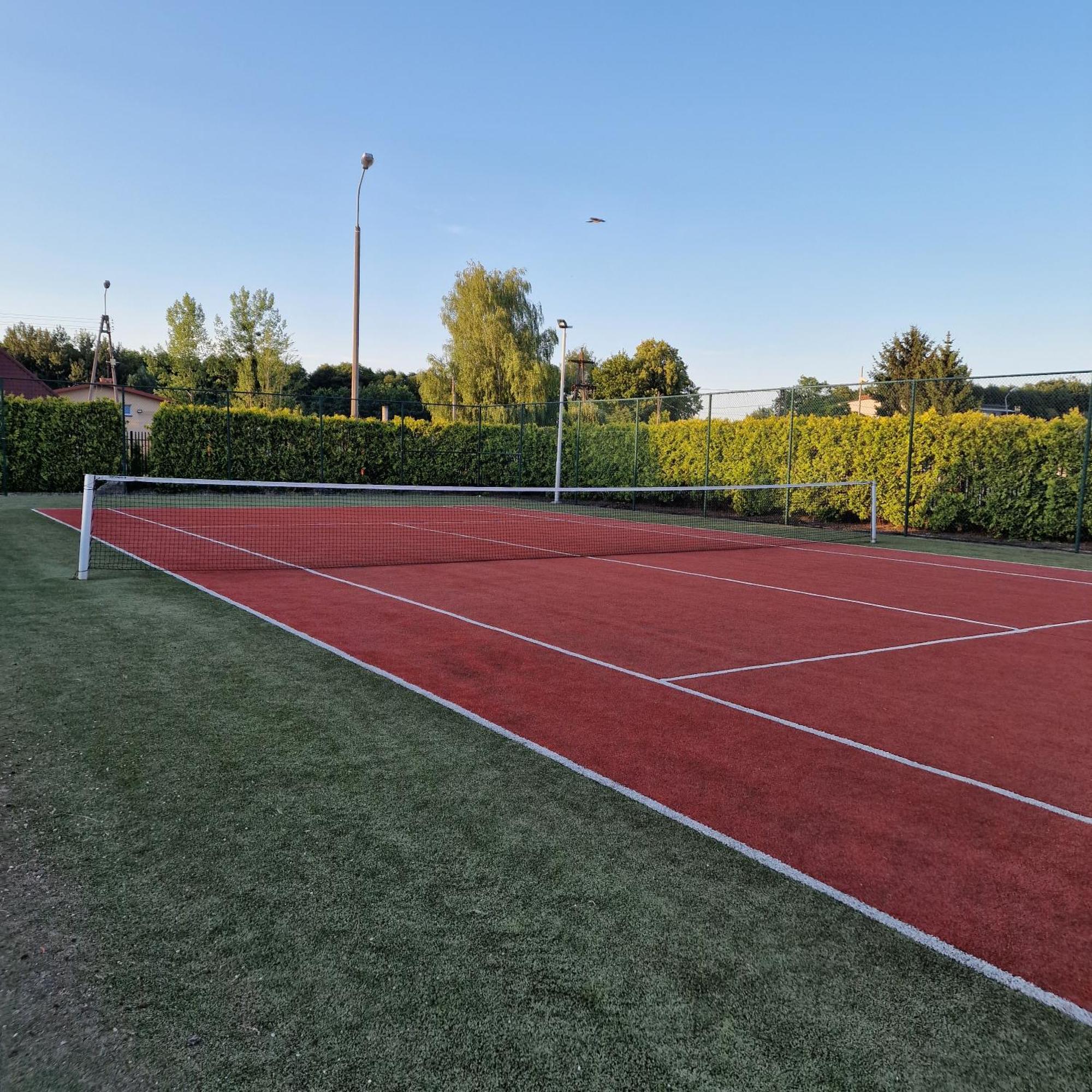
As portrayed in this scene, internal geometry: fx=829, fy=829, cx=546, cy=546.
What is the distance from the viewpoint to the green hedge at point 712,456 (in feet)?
53.6

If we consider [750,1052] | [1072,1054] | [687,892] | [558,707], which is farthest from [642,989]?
[558,707]

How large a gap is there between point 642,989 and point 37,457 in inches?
975

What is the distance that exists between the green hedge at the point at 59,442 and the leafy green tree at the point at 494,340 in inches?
918

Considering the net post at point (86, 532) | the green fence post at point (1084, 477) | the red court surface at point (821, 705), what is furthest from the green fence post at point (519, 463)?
the net post at point (86, 532)

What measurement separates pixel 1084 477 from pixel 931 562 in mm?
4389

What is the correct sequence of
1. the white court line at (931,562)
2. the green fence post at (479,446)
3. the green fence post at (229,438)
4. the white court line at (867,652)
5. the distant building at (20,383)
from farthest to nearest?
1. the green fence post at (479,446)
2. the green fence post at (229,438)
3. the distant building at (20,383)
4. the white court line at (931,562)
5. the white court line at (867,652)

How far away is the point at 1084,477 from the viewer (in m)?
14.9

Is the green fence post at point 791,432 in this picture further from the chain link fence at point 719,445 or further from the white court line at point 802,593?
the white court line at point 802,593

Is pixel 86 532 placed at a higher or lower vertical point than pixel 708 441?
lower

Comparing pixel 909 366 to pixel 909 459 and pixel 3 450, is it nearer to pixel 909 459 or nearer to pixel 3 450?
pixel 909 459

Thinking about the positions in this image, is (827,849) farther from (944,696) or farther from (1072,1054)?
(944,696)

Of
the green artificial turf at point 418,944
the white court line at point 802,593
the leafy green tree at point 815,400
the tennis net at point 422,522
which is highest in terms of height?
the leafy green tree at point 815,400

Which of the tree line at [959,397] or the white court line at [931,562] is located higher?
the tree line at [959,397]

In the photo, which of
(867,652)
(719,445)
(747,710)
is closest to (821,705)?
(747,710)
